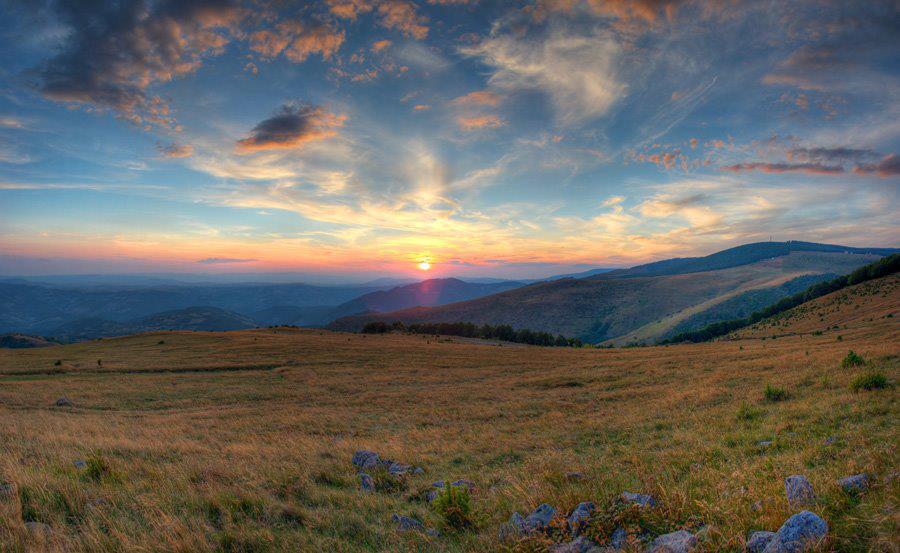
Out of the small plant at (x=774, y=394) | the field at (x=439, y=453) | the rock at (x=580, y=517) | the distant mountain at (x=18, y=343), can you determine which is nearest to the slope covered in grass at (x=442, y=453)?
the field at (x=439, y=453)

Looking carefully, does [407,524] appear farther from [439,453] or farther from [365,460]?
[439,453]

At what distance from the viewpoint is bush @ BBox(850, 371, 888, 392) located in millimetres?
11992

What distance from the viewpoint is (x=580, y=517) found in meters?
5.22

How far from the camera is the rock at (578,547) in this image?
14.9 ft

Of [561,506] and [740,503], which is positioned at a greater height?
[740,503]

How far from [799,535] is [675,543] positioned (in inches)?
46.3

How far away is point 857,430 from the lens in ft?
28.2

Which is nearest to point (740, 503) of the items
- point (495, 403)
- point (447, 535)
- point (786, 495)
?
point (786, 495)

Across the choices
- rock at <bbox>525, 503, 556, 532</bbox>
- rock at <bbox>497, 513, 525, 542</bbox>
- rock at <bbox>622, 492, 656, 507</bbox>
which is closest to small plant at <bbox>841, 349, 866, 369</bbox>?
rock at <bbox>622, 492, 656, 507</bbox>

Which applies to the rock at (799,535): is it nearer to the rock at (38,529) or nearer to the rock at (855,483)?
the rock at (855,483)

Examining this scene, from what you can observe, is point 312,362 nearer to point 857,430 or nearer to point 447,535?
point 447,535

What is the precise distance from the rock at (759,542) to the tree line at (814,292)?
97257 mm

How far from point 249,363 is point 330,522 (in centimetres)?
3684

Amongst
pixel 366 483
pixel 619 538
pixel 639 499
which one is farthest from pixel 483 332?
pixel 619 538
